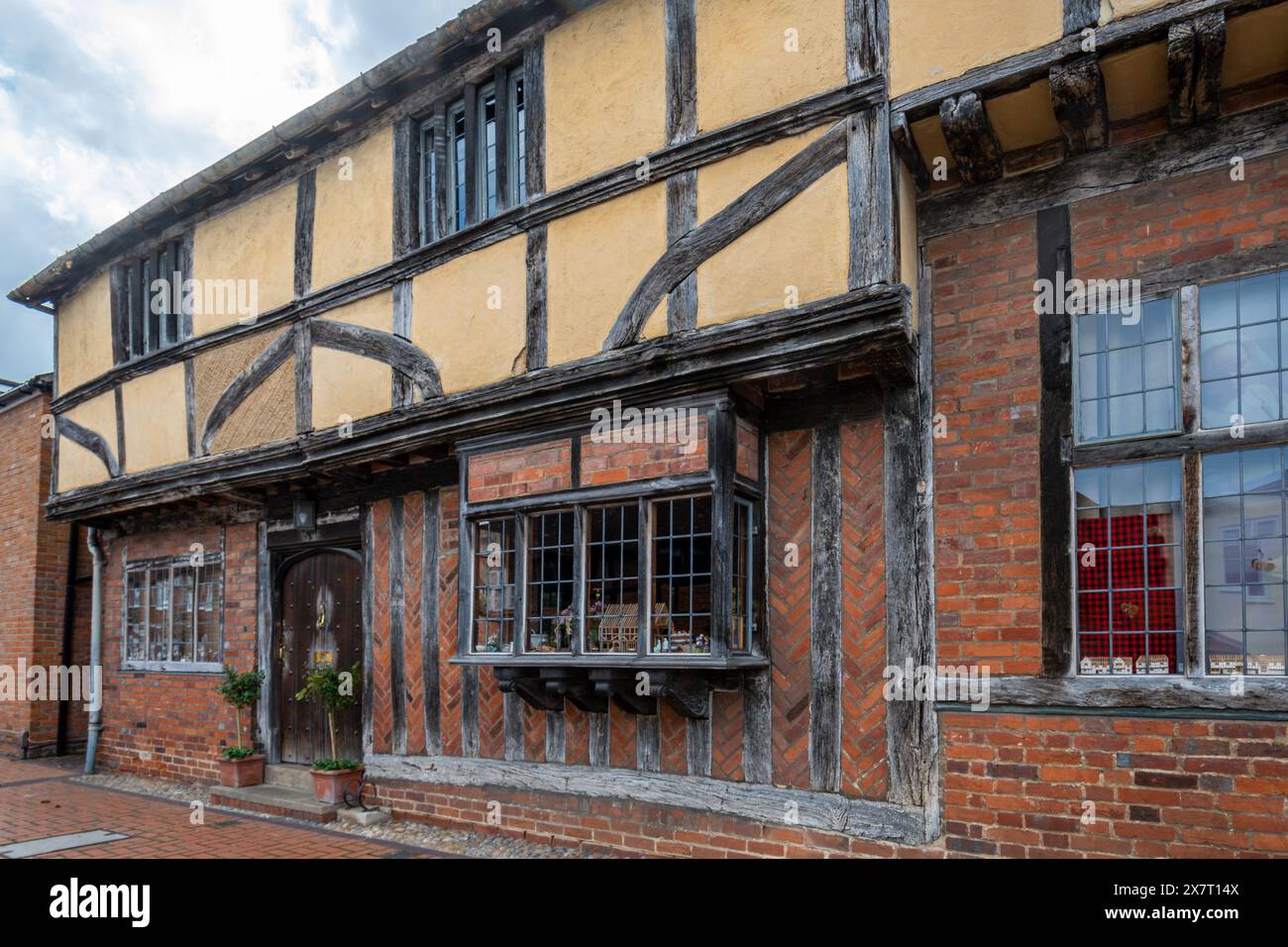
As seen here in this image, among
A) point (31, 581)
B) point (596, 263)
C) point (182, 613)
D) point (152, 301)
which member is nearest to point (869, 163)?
point (596, 263)

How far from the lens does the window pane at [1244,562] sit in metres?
4.75

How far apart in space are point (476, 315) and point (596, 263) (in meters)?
1.27

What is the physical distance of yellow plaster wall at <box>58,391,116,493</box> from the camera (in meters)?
11.3

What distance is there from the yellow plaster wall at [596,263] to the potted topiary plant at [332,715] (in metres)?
3.90

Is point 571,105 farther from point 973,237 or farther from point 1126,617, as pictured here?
point 1126,617

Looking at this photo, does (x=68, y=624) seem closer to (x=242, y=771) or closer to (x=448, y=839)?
(x=242, y=771)

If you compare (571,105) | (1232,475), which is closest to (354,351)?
(571,105)

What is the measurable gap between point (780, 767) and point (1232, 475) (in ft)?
10.2

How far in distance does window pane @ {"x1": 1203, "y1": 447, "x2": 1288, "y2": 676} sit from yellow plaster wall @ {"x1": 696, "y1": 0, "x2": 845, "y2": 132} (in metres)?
3.11

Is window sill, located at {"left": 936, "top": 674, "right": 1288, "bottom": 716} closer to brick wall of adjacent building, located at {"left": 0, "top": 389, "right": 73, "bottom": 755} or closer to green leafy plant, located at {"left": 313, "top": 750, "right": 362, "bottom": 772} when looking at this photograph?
green leafy plant, located at {"left": 313, "top": 750, "right": 362, "bottom": 772}

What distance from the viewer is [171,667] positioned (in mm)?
11000
